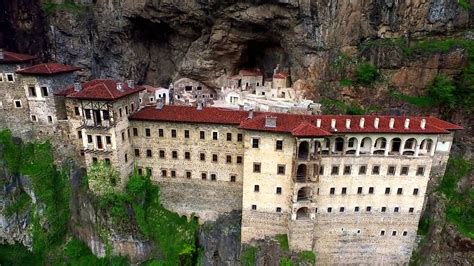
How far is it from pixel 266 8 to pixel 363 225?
2813cm

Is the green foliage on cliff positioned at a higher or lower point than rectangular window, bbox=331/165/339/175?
lower

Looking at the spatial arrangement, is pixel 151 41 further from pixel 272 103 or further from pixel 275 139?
pixel 275 139

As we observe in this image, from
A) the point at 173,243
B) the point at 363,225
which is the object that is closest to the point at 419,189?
the point at 363,225

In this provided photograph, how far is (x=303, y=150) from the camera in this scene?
33.8 m

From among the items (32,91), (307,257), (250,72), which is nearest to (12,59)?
(32,91)

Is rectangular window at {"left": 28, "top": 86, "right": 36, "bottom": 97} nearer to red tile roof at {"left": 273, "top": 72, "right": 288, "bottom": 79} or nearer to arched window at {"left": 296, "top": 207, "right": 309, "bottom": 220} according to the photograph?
red tile roof at {"left": 273, "top": 72, "right": 288, "bottom": 79}

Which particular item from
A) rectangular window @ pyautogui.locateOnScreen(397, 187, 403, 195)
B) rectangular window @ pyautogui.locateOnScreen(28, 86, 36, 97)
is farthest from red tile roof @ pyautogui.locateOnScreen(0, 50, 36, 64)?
rectangular window @ pyautogui.locateOnScreen(397, 187, 403, 195)

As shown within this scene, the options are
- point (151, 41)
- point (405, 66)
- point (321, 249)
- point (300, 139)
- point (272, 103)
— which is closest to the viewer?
point (300, 139)

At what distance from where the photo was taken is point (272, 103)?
150 ft

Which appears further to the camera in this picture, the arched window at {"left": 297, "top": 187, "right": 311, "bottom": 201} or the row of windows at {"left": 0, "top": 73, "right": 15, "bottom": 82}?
the row of windows at {"left": 0, "top": 73, "right": 15, "bottom": 82}

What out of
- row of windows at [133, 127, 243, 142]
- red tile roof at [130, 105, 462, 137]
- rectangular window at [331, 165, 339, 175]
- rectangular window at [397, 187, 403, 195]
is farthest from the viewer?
row of windows at [133, 127, 243, 142]

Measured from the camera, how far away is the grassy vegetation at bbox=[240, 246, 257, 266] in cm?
3597

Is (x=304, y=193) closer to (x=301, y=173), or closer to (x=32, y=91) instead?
(x=301, y=173)

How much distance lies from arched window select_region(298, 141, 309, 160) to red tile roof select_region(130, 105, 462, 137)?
1978 millimetres
